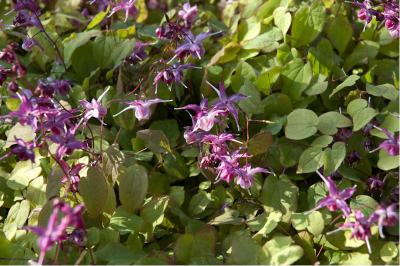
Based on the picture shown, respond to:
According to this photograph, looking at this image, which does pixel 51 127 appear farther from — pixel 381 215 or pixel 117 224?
pixel 381 215

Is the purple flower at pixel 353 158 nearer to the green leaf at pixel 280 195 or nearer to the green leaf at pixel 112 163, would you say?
the green leaf at pixel 280 195

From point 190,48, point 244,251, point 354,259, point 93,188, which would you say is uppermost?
point 190,48

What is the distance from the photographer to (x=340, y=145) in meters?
1.47

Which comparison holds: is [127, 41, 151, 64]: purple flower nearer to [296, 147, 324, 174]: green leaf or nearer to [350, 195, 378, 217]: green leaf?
[296, 147, 324, 174]: green leaf

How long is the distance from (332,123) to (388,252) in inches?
14.5

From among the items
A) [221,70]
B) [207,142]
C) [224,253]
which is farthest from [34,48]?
[224,253]

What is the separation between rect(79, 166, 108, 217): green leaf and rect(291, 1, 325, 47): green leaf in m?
0.78

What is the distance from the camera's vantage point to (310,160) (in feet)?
4.88

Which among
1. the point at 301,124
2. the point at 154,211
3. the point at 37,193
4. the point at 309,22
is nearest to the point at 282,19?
the point at 309,22

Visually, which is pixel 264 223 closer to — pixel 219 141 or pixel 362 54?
pixel 219 141

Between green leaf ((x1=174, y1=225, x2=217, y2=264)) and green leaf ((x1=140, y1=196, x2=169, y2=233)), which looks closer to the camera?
green leaf ((x1=174, y1=225, x2=217, y2=264))

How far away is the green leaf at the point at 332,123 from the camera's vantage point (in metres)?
1.51

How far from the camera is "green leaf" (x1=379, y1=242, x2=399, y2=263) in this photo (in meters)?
1.27

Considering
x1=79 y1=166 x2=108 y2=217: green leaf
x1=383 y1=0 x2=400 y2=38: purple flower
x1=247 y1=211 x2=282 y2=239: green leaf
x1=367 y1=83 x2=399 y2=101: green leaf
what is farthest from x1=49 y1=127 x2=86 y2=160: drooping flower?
x1=383 y1=0 x2=400 y2=38: purple flower
